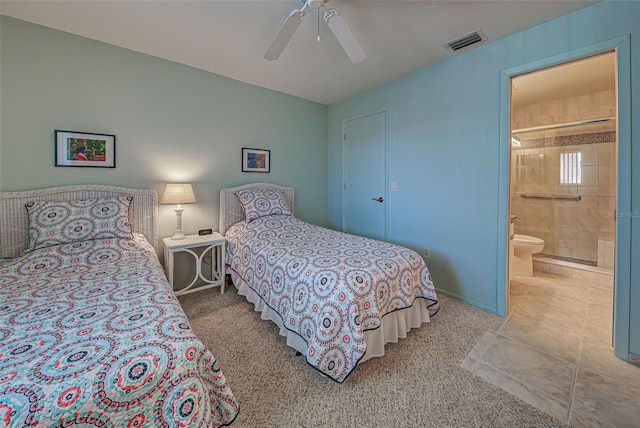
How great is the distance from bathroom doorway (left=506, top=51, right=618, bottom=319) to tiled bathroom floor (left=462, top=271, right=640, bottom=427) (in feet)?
1.67

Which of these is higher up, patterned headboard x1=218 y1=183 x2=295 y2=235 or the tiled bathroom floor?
patterned headboard x1=218 y1=183 x2=295 y2=235

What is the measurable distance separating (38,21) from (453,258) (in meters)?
4.24

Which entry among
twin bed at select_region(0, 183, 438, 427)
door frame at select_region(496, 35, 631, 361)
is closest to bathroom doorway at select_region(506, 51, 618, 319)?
door frame at select_region(496, 35, 631, 361)

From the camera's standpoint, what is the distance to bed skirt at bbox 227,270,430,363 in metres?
1.68

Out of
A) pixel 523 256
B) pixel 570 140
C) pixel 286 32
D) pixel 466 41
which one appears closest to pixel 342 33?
pixel 286 32

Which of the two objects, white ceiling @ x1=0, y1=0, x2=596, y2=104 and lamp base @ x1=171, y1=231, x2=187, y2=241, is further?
lamp base @ x1=171, y1=231, x2=187, y2=241

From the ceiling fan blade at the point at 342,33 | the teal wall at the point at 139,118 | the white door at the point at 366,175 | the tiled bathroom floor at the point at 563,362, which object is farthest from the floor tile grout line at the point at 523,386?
the teal wall at the point at 139,118

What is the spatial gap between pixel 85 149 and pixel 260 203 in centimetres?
166

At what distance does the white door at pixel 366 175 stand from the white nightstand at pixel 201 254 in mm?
1889

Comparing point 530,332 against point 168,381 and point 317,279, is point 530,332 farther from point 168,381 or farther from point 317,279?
point 168,381

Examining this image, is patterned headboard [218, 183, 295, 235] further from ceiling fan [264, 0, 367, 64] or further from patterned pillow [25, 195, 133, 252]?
ceiling fan [264, 0, 367, 64]

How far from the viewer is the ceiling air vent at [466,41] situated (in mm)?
2152

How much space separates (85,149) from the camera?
2268 mm

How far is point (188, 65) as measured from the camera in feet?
9.03
